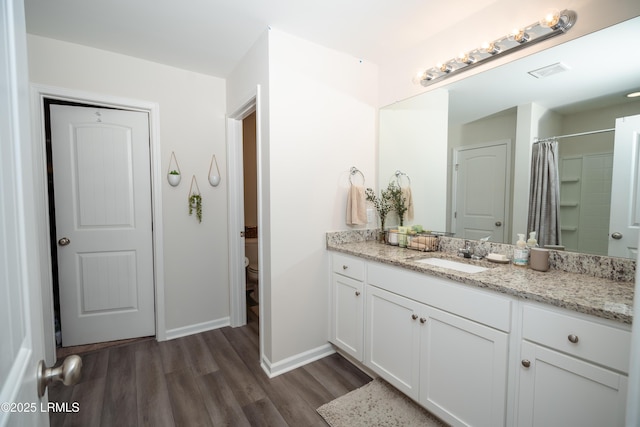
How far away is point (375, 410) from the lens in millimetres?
1711

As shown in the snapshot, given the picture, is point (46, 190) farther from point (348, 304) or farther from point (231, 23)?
point (348, 304)

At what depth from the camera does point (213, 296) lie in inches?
110

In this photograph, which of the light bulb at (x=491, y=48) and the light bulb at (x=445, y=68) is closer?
the light bulb at (x=491, y=48)

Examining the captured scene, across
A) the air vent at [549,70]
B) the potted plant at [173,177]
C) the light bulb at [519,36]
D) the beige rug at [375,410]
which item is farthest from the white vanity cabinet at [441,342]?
the potted plant at [173,177]

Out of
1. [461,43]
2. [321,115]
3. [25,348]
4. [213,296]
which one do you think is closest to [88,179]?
[213,296]

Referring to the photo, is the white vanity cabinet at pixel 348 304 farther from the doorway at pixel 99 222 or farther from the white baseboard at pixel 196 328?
the doorway at pixel 99 222

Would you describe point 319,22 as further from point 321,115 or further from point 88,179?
point 88,179

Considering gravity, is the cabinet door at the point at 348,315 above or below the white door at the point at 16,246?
below

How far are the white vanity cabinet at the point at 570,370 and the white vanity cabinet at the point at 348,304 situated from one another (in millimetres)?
980

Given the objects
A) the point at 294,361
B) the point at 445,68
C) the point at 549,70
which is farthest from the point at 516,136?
the point at 294,361

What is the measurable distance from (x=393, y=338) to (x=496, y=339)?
2.05 feet

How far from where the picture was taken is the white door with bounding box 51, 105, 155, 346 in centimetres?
231

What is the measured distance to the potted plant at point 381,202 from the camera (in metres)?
2.45

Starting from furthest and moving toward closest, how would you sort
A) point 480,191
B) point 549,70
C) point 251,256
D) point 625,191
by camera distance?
point 251,256
point 480,191
point 549,70
point 625,191
